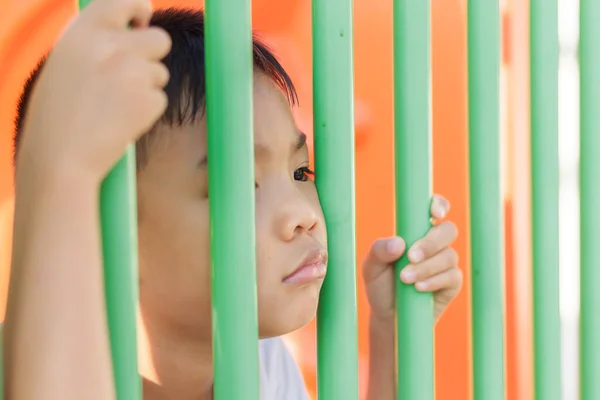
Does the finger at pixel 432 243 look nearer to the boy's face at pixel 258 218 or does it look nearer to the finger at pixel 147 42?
the boy's face at pixel 258 218

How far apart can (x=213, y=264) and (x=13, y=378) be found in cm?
11

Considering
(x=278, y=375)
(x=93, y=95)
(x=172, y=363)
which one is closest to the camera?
(x=93, y=95)

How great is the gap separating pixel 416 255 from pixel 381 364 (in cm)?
26

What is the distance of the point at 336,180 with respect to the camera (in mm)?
417

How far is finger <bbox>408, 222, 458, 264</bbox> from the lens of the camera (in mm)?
459

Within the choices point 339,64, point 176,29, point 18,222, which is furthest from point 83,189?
point 176,29

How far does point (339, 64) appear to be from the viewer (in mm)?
407

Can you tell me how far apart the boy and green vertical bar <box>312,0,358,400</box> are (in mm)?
35

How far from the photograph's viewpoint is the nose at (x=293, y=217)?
45 cm

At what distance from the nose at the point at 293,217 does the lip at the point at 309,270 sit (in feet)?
0.06

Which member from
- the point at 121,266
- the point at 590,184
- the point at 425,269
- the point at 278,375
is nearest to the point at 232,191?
the point at 121,266

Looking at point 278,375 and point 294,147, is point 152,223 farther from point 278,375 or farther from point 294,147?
point 278,375

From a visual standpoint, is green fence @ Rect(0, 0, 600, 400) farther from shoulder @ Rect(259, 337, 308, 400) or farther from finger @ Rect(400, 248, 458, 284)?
shoulder @ Rect(259, 337, 308, 400)

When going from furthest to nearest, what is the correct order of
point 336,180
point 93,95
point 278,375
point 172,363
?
point 278,375 < point 172,363 < point 336,180 < point 93,95
